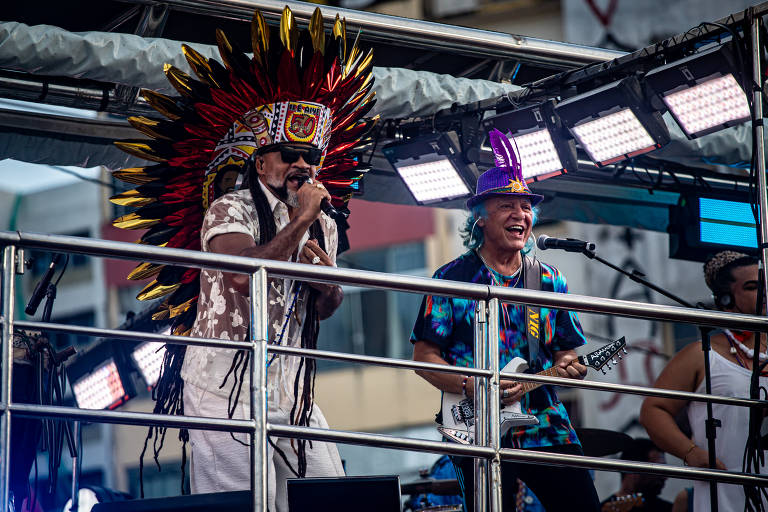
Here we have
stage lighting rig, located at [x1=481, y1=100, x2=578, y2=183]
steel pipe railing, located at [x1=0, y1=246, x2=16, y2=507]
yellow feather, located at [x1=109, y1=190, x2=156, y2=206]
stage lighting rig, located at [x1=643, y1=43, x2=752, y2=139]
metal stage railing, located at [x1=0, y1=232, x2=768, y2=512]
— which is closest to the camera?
steel pipe railing, located at [x1=0, y1=246, x2=16, y2=507]

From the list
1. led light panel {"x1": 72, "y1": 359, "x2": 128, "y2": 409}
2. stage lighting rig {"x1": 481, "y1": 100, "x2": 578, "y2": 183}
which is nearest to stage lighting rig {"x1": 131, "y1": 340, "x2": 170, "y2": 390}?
Answer: led light panel {"x1": 72, "y1": 359, "x2": 128, "y2": 409}

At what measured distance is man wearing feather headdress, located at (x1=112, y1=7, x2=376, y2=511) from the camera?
11.2 feet

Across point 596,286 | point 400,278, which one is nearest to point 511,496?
point 400,278

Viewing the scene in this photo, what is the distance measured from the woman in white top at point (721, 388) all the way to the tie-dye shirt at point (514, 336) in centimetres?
65

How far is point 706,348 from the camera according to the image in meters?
3.81

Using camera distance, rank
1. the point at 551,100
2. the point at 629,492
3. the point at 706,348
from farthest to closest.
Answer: the point at 629,492, the point at 551,100, the point at 706,348

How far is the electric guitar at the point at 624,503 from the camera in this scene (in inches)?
260

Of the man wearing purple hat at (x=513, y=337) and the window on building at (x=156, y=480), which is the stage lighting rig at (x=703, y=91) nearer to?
the man wearing purple hat at (x=513, y=337)

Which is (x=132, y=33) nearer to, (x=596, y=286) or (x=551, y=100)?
(x=551, y=100)

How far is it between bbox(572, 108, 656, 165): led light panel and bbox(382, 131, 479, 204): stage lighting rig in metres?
0.68

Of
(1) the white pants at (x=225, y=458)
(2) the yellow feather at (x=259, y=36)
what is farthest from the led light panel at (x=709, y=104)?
(1) the white pants at (x=225, y=458)

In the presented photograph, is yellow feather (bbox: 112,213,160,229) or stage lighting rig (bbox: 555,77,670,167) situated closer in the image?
yellow feather (bbox: 112,213,160,229)

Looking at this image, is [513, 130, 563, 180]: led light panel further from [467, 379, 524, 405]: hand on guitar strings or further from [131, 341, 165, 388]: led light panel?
[131, 341, 165, 388]: led light panel

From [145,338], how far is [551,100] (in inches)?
130
